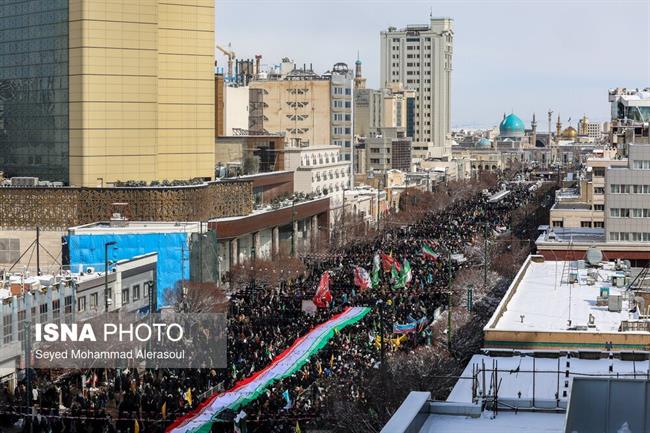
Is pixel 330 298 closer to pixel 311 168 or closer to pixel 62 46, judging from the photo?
pixel 62 46

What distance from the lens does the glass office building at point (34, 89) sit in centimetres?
6675

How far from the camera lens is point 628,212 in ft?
181

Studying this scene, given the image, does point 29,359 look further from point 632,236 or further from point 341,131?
point 341,131

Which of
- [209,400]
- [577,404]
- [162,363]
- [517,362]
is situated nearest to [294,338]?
[162,363]

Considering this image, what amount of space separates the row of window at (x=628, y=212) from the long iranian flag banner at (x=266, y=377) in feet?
45.7

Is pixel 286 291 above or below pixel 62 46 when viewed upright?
below

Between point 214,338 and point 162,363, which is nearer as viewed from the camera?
point 162,363

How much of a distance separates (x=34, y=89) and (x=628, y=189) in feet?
98.7

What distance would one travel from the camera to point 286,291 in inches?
2133

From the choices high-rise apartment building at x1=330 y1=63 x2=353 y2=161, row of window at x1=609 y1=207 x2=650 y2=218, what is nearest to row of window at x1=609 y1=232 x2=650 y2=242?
row of window at x1=609 y1=207 x2=650 y2=218

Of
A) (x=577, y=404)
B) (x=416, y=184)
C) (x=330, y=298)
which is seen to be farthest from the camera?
(x=416, y=184)

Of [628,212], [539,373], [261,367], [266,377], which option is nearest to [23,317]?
[261,367]

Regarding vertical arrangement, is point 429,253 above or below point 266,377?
above

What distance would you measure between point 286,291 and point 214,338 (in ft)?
46.1
